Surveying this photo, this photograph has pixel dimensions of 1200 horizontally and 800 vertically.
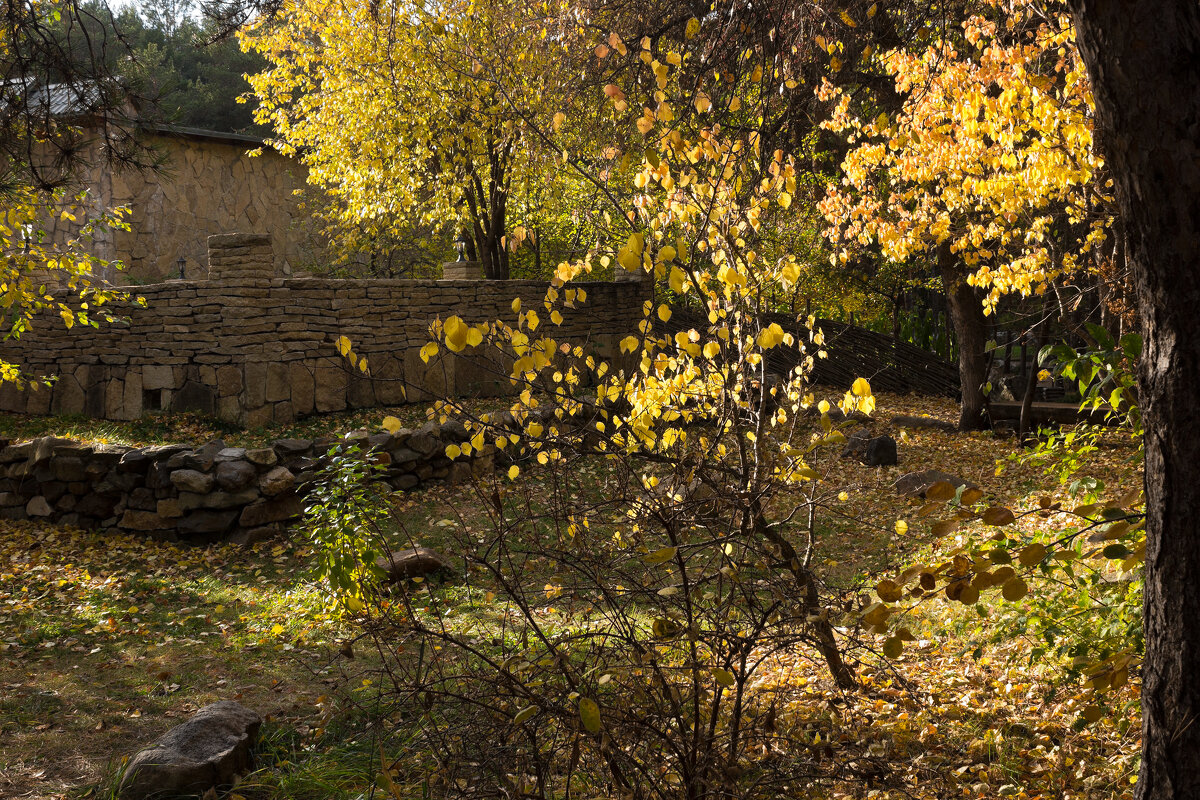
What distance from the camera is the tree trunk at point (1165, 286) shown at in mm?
1709

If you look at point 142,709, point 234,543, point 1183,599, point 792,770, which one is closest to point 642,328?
point 792,770

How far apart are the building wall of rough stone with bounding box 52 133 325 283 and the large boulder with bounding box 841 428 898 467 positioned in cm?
1029

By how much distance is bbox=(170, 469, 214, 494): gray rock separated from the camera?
22.9ft

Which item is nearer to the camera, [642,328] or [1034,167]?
[642,328]

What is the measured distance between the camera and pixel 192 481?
6.99 metres

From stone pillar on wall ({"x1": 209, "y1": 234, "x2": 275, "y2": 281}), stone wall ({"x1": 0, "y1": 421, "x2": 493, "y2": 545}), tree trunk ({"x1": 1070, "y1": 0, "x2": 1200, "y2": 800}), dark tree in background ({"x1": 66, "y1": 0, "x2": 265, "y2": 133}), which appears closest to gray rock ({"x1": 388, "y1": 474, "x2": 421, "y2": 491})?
stone wall ({"x1": 0, "y1": 421, "x2": 493, "y2": 545})

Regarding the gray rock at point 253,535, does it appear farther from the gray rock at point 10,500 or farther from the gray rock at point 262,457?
the gray rock at point 10,500

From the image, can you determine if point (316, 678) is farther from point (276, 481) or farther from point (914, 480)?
point (914, 480)

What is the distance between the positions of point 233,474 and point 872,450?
239 inches

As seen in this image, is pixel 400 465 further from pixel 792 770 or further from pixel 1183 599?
pixel 1183 599

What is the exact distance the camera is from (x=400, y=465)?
26.3 ft

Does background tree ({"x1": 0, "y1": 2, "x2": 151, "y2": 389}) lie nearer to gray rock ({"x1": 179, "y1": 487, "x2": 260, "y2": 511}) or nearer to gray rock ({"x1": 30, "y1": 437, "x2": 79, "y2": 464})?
gray rock ({"x1": 30, "y1": 437, "x2": 79, "y2": 464})

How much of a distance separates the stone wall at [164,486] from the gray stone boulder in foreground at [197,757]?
340cm

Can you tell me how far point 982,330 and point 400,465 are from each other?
22.4 ft
